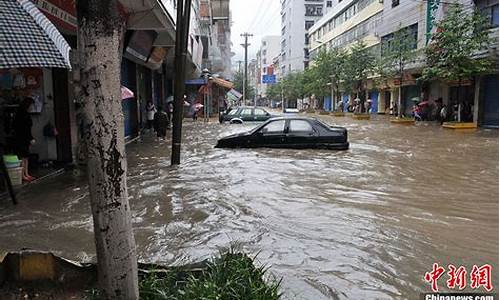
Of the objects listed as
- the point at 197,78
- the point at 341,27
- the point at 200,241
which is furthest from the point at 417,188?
the point at 341,27

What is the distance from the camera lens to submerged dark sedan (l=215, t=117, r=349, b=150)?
14664mm

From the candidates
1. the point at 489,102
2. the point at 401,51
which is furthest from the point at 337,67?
the point at 489,102

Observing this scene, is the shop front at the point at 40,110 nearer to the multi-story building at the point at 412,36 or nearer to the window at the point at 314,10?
the multi-story building at the point at 412,36

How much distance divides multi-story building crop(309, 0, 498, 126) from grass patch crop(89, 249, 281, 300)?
75.7ft

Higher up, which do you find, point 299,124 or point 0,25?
point 0,25

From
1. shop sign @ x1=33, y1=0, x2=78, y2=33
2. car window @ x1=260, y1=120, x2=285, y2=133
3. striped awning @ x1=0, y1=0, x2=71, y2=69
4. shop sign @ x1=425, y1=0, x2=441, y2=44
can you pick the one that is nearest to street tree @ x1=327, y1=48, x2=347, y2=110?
shop sign @ x1=425, y1=0, x2=441, y2=44

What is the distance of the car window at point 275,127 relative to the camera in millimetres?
14819

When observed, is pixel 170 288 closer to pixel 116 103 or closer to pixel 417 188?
pixel 116 103

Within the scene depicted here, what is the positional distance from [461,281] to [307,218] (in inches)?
106

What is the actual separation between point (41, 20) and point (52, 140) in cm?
586

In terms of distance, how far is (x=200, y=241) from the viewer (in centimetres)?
589

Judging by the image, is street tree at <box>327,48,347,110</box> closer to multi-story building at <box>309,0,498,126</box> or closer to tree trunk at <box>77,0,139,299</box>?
multi-story building at <box>309,0,498,126</box>

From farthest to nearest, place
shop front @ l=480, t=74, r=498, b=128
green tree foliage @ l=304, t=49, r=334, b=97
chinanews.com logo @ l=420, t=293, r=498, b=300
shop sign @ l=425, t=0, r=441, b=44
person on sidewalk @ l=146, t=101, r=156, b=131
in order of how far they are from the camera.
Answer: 1. green tree foliage @ l=304, t=49, r=334, b=97
2. shop sign @ l=425, t=0, r=441, b=44
3. shop front @ l=480, t=74, r=498, b=128
4. person on sidewalk @ l=146, t=101, r=156, b=131
5. chinanews.com logo @ l=420, t=293, r=498, b=300

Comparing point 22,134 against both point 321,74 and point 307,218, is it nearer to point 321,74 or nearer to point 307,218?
point 307,218
